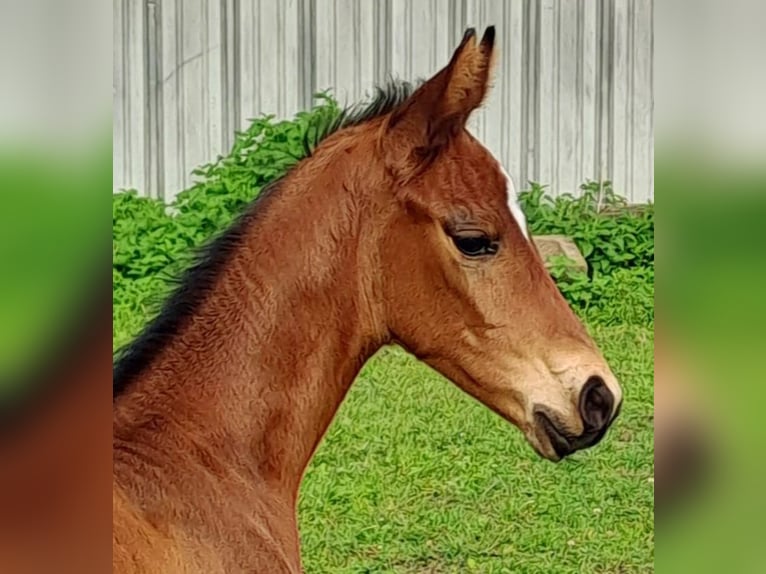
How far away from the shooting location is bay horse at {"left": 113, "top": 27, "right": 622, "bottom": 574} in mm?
2805

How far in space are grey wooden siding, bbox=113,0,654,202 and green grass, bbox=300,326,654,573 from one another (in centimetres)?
64

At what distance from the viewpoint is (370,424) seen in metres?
2.93

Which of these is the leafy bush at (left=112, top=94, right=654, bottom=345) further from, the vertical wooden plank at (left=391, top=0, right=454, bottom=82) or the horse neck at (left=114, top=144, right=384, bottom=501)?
the vertical wooden plank at (left=391, top=0, right=454, bottom=82)

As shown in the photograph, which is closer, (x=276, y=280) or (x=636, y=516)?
(x=276, y=280)

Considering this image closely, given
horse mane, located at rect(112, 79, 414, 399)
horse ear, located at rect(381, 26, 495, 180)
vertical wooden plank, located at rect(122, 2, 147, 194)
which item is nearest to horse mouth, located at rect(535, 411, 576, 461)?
horse ear, located at rect(381, 26, 495, 180)

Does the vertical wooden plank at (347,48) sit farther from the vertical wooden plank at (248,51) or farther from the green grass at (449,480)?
the green grass at (449,480)

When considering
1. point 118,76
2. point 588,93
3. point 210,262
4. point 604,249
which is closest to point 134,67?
point 118,76

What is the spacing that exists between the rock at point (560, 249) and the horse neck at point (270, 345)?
488 mm

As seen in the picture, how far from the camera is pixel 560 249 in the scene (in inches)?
115

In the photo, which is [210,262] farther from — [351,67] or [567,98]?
[567,98]

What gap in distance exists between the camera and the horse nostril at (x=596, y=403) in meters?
2.83
